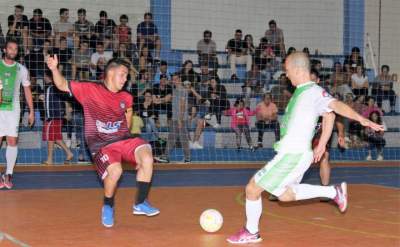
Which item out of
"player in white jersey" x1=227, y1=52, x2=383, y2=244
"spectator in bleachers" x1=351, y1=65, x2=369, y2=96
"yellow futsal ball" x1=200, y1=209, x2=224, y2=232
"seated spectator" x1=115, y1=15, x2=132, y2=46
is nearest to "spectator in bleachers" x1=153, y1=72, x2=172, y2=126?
"seated spectator" x1=115, y1=15, x2=132, y2=46

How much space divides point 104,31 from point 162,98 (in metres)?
2.70

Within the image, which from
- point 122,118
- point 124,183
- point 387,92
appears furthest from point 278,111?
point 122,118

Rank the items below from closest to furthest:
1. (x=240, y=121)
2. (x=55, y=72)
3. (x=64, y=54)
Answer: (x=55, y=72) < (x=64, y=54) < (x=240, y=121)

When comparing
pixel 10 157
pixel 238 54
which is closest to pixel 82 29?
pixel 238 54

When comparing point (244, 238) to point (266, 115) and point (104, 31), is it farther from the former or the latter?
point (104, 31)

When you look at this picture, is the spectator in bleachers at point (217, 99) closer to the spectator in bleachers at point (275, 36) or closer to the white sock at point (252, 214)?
the spectator in bleachers at point (275, 36)

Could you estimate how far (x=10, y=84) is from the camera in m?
11.6

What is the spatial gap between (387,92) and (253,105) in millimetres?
4737

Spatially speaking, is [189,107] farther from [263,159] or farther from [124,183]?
[124,183]

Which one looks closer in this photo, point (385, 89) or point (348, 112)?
point (348, 112)

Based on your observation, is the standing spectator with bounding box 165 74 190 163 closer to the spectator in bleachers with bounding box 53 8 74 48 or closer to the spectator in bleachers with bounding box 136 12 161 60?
the spectator in bleachers with bounding box 136 12 161 60

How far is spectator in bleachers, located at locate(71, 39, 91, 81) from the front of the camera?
1792 cm

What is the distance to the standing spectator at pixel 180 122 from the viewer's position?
18.0 metres

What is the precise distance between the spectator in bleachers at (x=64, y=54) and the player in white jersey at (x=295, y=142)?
38.4 ft
